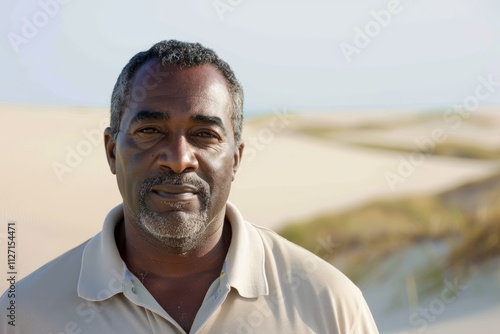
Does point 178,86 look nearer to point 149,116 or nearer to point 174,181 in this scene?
point 149,116

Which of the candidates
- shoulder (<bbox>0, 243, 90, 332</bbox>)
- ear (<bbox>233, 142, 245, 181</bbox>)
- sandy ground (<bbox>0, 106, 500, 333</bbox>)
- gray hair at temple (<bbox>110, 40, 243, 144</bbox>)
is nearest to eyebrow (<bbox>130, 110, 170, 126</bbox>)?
gray hair at temple (<bbox>110, 40, 243, 144</bbox>)

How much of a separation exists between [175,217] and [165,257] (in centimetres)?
18

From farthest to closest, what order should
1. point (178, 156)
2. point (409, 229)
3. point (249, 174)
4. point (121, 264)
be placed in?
point (249, 174) → point (409, 229) → point (121, 264) → point (178, 156)

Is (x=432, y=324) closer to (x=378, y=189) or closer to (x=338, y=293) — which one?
(x=378, y=189)

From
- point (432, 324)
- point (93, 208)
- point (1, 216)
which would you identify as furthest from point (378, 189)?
point (1, 216)

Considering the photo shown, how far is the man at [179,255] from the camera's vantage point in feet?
7.76

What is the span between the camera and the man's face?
2383 millimetres

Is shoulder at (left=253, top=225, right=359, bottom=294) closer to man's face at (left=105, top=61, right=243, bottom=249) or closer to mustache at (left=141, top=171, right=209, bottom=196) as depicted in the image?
man's face at (left=105, top=61, right=243, bottom=249)

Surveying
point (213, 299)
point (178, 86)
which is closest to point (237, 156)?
point (178, 86)

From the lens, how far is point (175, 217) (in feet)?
7.82

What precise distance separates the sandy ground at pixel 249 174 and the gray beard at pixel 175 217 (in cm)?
429

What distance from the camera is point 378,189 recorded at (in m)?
8.17

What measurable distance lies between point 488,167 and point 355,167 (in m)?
1.32

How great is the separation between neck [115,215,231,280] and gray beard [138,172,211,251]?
9cm
